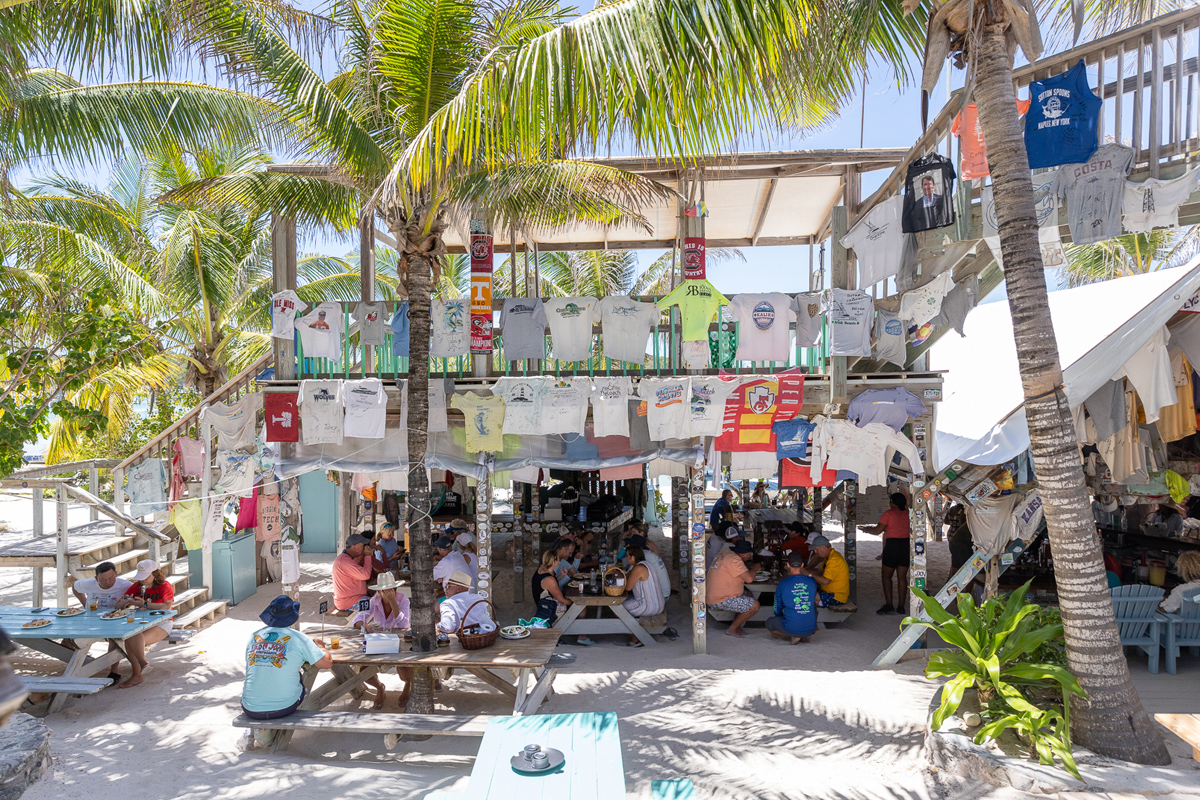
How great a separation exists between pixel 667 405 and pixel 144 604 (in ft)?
22.4

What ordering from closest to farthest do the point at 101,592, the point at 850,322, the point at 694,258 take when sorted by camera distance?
the point at 850,322
the point at 101,592
the point at 694,258

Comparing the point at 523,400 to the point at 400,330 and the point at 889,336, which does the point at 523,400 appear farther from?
the point at 889,336

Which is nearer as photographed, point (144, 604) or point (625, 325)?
point (144, 604)

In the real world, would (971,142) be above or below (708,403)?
above

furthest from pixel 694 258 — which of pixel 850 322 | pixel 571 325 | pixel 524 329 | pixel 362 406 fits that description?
pixel 362 406

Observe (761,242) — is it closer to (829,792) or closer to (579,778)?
(829,792)

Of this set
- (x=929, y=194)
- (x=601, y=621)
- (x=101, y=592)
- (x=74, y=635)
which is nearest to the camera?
(x=929, y=194)

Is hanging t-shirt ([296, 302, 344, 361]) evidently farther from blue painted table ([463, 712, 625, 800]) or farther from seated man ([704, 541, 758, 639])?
seated man ([704, 541, 758, 639])

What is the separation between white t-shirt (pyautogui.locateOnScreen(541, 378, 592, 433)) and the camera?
9.10 m

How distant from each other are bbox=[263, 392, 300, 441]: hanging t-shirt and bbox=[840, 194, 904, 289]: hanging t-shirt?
7.20 meters

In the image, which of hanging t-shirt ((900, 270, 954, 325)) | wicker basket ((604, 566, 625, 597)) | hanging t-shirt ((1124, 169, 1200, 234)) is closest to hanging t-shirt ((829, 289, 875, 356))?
hanging t-shirt ((900, 270, 954, 325))

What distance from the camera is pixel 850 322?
8.77m

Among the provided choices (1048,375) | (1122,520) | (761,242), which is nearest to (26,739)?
(1048,375)

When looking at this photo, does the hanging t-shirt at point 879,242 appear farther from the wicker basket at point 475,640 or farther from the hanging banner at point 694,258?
the wicker basket at point 475,640
